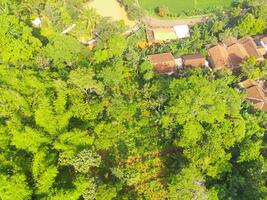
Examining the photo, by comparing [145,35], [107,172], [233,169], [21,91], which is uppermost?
[145,35]

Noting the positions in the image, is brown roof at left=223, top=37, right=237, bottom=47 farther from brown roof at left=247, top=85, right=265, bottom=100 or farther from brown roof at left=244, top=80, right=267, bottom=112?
brown roof at left=247, top=85, right=265, bottom=100

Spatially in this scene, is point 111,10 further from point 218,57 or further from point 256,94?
point 256,94

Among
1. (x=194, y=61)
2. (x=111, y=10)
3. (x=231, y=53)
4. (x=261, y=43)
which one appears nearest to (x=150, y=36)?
(x=111, y=10)

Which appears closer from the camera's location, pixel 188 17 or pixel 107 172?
pixel 107 172

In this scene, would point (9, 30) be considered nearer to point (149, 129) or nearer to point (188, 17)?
point (149, 129)

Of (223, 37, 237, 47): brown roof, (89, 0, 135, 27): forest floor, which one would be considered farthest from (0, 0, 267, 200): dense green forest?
(89, 0, 135, 27): forest floor

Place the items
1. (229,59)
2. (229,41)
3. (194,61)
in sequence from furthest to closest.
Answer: (229,41), (229,59), (194,61)

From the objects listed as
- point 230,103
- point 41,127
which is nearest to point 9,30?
point 41,127

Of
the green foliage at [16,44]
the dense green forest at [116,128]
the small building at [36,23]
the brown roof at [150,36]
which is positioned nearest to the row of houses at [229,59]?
the dense green forest at [116,128]
